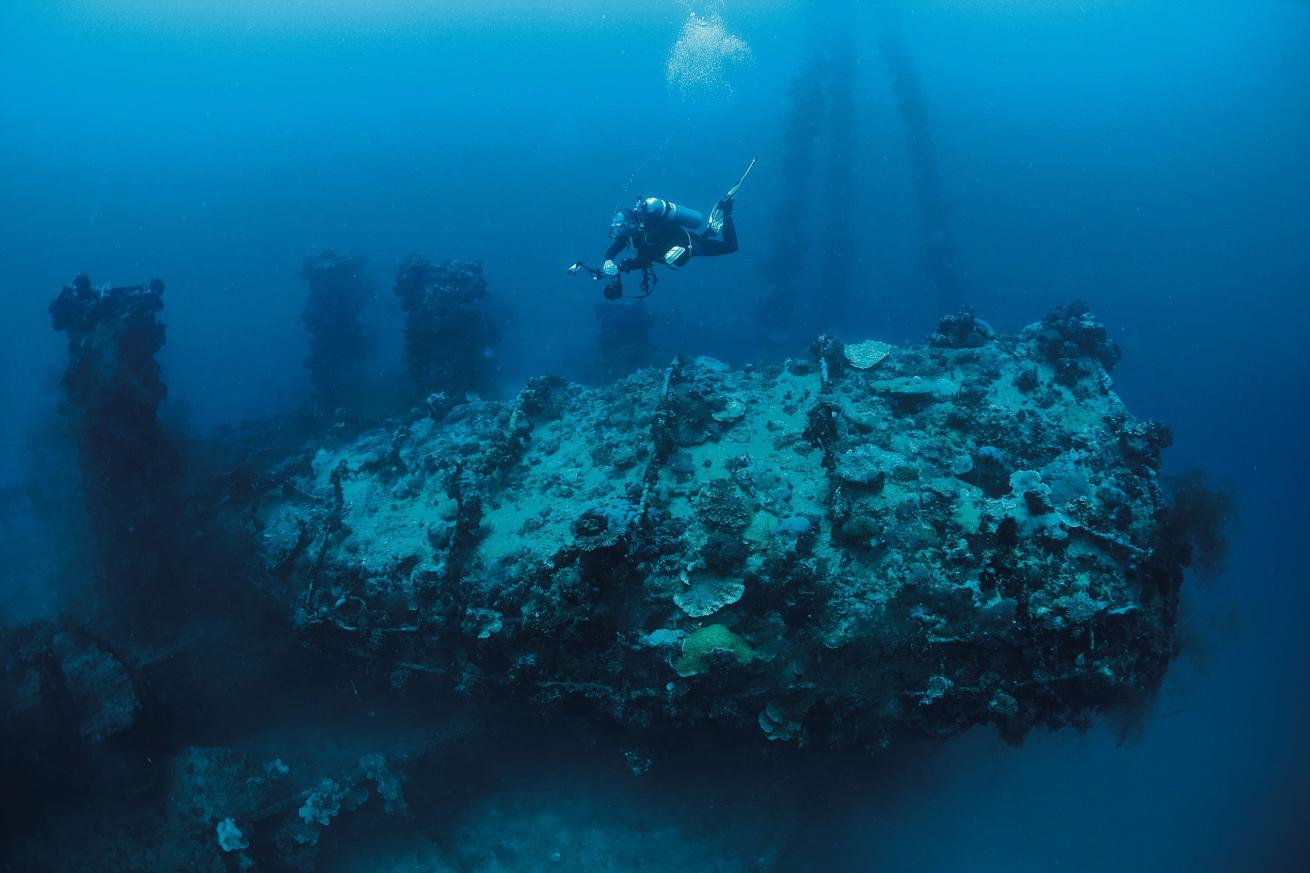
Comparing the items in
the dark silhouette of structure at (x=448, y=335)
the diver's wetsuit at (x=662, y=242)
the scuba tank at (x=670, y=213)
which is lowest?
the dark silhouette of structure at (x=448, y=335)

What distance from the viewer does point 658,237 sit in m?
9.25

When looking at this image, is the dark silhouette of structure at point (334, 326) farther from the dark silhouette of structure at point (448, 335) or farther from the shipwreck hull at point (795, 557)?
the shipwreck hull at point (795, 557)

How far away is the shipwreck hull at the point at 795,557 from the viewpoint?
201 inches

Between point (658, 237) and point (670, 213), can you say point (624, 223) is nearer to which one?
point (658, 237)

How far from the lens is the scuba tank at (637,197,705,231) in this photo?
28.9 feet

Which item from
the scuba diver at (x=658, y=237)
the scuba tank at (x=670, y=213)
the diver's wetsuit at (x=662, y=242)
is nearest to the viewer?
the scuba diver at (x=658, y=237)

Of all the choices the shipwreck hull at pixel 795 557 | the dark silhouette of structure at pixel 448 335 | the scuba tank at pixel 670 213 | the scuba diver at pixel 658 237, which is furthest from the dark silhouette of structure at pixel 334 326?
the scuba tank at pixel 670 213

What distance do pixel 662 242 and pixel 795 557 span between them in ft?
18.8

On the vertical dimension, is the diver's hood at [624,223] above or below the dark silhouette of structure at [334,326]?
above

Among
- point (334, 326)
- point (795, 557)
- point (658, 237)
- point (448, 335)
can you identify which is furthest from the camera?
point (334, 326)

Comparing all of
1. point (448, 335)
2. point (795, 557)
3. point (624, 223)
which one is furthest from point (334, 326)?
point (795, 557)

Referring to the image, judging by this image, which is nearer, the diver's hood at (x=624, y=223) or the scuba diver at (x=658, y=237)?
the scuba diver at (x=658, y=237)

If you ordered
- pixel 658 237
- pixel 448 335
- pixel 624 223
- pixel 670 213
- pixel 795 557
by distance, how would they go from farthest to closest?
pixel 448 335, pixel 658 237, pixel 670 213, pixel 624 223, pixel 795 557

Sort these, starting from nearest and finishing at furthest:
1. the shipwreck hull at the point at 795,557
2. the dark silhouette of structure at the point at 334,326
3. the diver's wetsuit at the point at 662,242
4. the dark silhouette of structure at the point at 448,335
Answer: the shipwreck hull at the point at 795,557 < the diver's wetsuit at the point at 662,242 < the dark silhouette of structure at the point at 448,335 < the dark silhouette of structure at the point at 334,326
